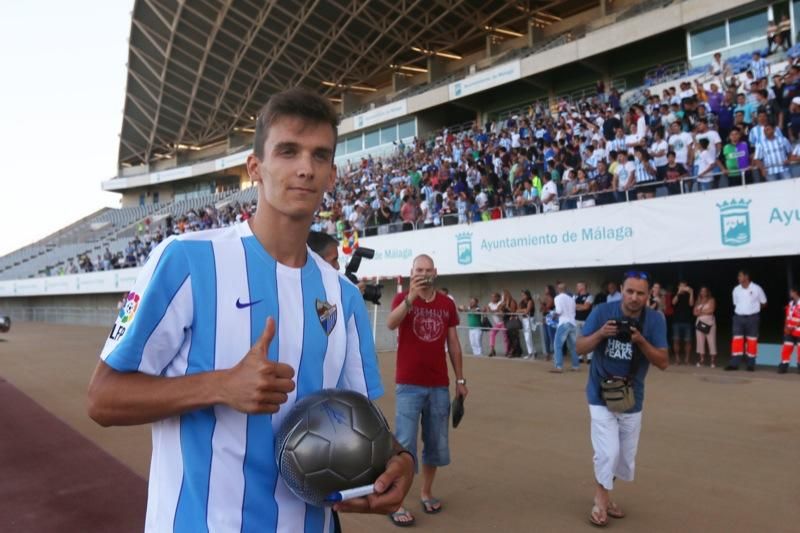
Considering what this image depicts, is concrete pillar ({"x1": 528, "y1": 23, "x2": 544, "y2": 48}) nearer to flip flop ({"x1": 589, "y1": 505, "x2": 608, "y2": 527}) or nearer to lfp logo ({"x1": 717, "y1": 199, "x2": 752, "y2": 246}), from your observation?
lfp logo ({"x1": 717, "y1": 199, "x2": 752, "y2": 246})

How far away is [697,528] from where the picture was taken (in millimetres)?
4145

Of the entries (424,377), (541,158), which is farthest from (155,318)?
(541,158)

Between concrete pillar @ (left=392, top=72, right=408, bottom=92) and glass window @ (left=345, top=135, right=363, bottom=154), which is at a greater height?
concrete pillar @ (left=392, top=72, right=408, bottom=92)

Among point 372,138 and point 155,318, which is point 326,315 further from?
point 372,138

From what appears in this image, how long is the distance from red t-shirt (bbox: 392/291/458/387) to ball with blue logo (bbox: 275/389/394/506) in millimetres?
3165

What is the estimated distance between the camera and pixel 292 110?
177 centimetres

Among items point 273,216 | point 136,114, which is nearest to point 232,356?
point 273,216

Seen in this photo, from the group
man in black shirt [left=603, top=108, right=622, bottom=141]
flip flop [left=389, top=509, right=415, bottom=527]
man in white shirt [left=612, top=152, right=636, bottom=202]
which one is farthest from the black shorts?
flip flop [left=389, top=509, right=415, bottom=527]

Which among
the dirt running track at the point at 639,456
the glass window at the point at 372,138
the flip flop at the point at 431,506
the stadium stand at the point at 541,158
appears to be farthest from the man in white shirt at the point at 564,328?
the glass window at the point at 372,138

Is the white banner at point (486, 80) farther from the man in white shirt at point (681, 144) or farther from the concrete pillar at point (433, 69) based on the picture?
the man in white shirt at point (681, 144)

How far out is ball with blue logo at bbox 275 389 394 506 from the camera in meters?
1.58

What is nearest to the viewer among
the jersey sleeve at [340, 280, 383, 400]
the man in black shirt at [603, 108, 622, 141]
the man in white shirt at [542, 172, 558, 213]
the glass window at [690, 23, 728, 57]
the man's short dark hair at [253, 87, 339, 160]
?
the man's short dark hair at [253, 87, 339, 160]

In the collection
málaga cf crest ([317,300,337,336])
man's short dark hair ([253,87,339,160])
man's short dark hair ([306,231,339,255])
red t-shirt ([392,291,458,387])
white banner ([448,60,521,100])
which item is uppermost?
white banner ([448,60,521,100])

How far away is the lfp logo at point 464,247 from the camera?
16188 mm
